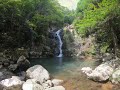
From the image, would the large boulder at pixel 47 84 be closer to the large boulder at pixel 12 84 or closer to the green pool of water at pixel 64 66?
the large boulder at pixel 12 84

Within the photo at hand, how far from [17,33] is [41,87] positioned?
16634mm

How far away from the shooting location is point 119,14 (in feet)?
58.8

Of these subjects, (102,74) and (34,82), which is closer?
(34,82)

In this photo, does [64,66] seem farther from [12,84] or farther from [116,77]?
[12,84]

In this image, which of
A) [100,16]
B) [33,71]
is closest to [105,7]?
[100,16]

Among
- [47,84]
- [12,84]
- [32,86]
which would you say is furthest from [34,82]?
[12,84]

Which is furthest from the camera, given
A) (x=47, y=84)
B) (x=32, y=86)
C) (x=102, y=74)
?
(x=102, y=74)

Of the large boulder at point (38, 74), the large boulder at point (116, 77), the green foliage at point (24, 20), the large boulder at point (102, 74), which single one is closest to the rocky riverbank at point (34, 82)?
the large boulder at point (38, 74)

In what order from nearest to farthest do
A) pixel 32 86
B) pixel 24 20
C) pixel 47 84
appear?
pixel 32 86
pixel 47 84
pixel 24 20

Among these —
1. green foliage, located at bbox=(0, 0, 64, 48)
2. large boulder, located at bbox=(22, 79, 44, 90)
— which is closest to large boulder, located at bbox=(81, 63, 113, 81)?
large boulder, located at bbox=(22, 79, 44, 90)

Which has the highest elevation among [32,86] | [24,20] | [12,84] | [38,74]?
[24,20]

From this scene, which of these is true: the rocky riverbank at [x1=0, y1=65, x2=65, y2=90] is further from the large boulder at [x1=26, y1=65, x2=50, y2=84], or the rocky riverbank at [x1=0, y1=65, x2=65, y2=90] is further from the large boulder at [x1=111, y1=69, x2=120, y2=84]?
the large boulder at [x1=111, y1=69, x2=120, y2=84]

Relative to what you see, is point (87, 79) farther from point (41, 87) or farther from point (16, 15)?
point (16, 15)

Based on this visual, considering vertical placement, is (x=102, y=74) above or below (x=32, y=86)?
above
